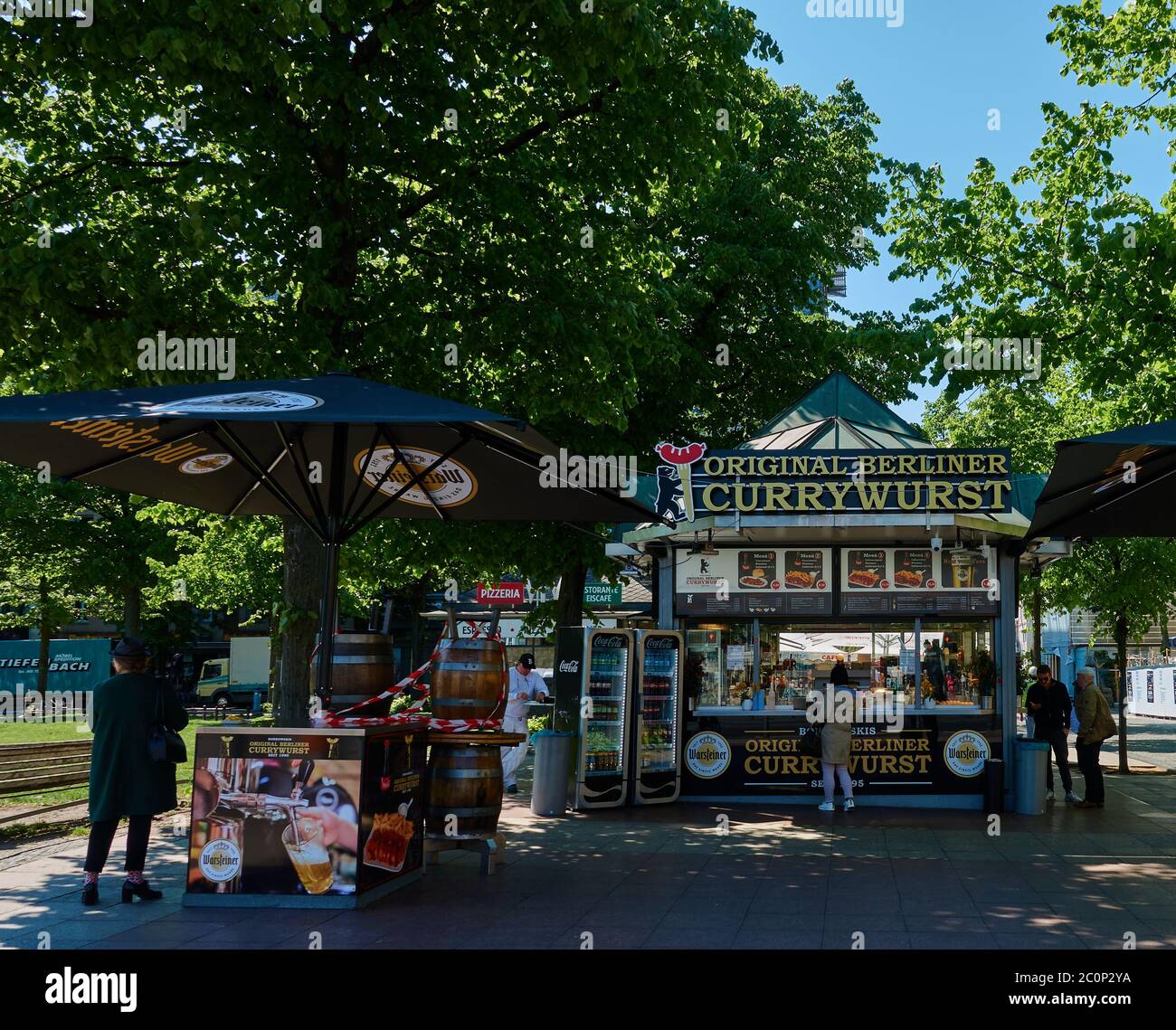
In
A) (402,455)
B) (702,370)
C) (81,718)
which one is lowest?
(81,718)

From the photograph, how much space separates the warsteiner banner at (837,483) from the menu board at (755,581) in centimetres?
124

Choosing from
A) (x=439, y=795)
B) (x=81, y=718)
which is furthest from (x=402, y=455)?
(x=81, y=718)

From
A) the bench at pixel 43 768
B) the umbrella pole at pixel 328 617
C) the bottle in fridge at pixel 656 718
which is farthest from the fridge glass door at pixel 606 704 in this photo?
the bench at pixel 43 768

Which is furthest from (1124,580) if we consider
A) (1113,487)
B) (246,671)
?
(246,671)

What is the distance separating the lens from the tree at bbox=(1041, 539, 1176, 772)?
20.0m

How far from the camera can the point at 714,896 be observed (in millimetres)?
8297

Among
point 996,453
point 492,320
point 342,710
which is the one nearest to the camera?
point 342,710

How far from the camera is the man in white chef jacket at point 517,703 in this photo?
1575 cm

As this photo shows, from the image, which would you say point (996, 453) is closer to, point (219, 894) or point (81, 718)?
point (219, 894)

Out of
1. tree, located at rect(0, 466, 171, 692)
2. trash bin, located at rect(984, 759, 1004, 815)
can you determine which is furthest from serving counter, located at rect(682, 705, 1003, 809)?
tree, located at rect(0, 466, 171, 692)

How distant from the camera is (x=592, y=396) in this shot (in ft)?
43.8

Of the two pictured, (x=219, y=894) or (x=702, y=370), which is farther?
(x=702, y=370)

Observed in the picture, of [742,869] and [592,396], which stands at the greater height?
[592,396]
